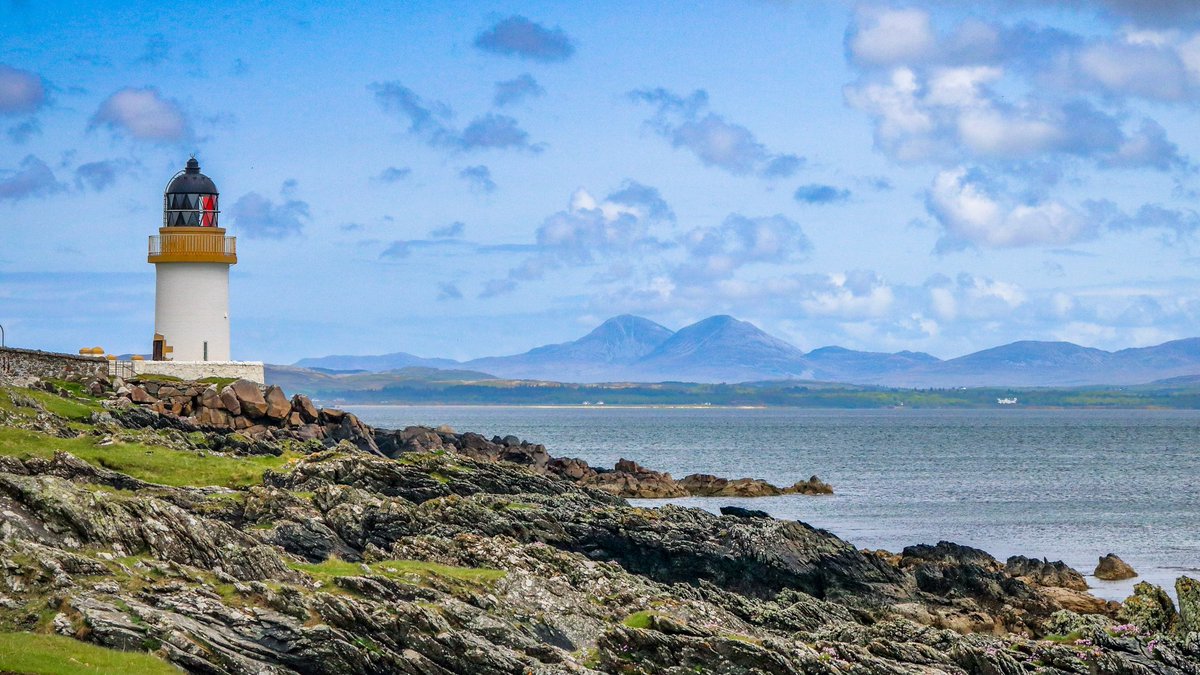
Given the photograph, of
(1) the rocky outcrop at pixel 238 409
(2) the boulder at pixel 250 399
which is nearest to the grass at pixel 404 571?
(1) the rocky outcrop at pixel 238 409

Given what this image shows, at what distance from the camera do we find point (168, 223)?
67.1 metres

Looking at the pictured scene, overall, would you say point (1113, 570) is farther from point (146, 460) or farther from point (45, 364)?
point (45, 364)

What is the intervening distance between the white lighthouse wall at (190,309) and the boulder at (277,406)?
7.20 m

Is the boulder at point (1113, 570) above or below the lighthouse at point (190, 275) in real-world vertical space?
below

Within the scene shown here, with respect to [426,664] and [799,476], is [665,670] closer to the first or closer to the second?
[426,664]

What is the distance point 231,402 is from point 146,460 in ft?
62.6

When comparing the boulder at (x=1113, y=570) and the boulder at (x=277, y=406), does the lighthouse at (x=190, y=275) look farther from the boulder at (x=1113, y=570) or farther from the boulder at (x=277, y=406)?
the boulder at (x=1113, y=570)

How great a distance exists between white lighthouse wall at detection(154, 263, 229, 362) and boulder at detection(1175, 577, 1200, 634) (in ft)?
157

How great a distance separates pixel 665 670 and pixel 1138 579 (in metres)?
28.5

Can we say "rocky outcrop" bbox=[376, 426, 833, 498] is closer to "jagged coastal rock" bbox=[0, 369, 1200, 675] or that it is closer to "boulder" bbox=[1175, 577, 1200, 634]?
"jagged coastal rock" bbox=[0, 369, 1200, 675]

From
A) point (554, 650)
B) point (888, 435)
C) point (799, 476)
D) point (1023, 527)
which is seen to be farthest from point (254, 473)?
point (888, 435)

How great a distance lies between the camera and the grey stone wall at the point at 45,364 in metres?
55.4

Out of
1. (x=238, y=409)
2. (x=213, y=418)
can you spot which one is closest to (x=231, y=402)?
(x=238, y=409)

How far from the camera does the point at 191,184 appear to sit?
66875 millimetres
